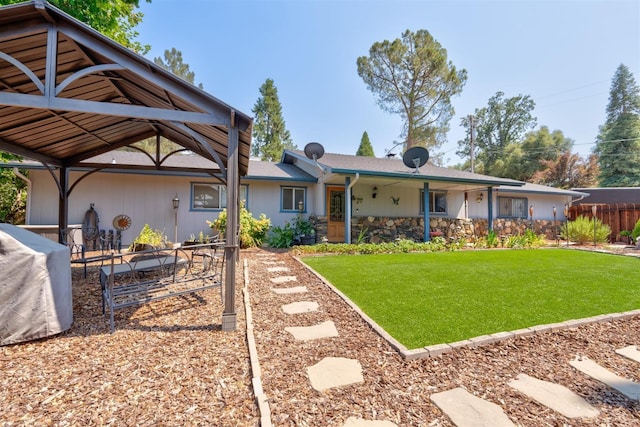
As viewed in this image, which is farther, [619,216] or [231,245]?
[619,216]

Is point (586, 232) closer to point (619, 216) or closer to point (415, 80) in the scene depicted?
point (619, 216)

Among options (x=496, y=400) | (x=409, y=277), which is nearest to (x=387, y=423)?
(x=496, y=400)

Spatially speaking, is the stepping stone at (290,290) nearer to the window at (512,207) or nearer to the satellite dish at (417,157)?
the satellite dish at (417,157)

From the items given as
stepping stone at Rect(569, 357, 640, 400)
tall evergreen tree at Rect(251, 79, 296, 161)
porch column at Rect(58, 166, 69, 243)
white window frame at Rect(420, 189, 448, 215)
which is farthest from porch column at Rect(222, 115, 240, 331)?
tall evergreen tree at Rect(251, 79, 296, 161)

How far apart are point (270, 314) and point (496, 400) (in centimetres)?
244

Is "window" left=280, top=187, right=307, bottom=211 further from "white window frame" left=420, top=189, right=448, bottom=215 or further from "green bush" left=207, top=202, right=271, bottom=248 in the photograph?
"white window frame" left=420, top=189, right=448, bottom=215

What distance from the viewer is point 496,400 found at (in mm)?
1969

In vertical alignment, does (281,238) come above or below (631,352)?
above

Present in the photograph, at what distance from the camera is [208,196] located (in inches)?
391

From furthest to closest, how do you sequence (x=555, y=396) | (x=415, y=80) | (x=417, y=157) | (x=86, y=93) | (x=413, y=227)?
1. (x=415, y=80)
2. (x=413, y=227)
3. (x=417, y=157)
4. (x=86, y=93)
5. (x=555, y=396)

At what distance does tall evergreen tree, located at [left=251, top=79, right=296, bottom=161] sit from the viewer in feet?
88.2

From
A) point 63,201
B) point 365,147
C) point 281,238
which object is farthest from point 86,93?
point 365,147


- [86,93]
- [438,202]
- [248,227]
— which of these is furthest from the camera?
[438,202]

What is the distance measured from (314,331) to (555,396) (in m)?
2.06
